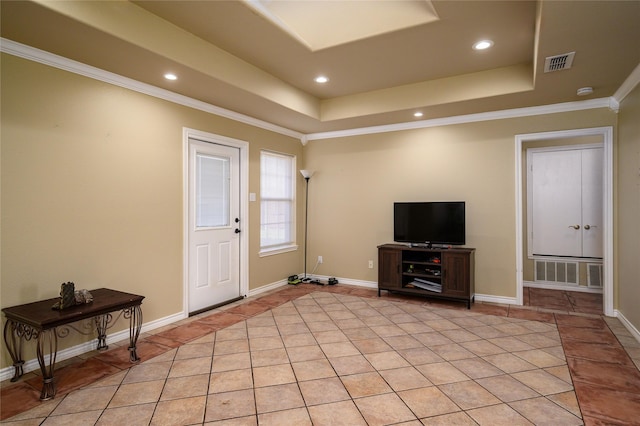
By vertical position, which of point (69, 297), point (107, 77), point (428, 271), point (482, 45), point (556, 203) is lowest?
point (428, 271)

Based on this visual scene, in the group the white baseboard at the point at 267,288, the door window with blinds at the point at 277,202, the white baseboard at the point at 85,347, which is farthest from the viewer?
the door window with blinds at the point at 277,202

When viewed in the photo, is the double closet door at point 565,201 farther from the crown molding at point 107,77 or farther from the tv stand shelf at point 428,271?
the crown molding at point 107,77

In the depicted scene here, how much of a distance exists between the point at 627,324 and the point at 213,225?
4673 mm

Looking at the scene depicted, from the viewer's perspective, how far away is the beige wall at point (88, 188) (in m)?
2.55

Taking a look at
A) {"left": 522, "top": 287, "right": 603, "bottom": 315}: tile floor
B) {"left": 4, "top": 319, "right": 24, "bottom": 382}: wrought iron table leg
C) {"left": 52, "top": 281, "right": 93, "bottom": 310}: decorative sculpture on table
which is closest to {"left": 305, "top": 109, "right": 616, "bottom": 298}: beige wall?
{"left": 522, "top": 287, "right": 603, "bottom": 315}: tile floor

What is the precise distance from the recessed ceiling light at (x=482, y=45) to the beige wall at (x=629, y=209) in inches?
58.5

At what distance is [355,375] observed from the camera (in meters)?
2.55

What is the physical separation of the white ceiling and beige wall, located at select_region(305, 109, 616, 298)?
0.37 metres

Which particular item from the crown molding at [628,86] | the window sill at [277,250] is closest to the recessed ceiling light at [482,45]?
the crown molding at [628,86]

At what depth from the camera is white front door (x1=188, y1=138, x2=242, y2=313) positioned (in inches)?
156

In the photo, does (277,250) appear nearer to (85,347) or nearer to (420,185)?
(420,185)

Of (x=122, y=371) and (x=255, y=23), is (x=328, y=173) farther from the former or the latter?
(x=122, y=371)

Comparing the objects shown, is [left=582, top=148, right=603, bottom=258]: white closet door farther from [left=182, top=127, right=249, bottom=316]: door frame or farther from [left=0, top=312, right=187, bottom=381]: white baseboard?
[left=0, top=312, right=187, bottom=381]: white baseboard

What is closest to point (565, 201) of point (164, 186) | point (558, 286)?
point (558, 286)
